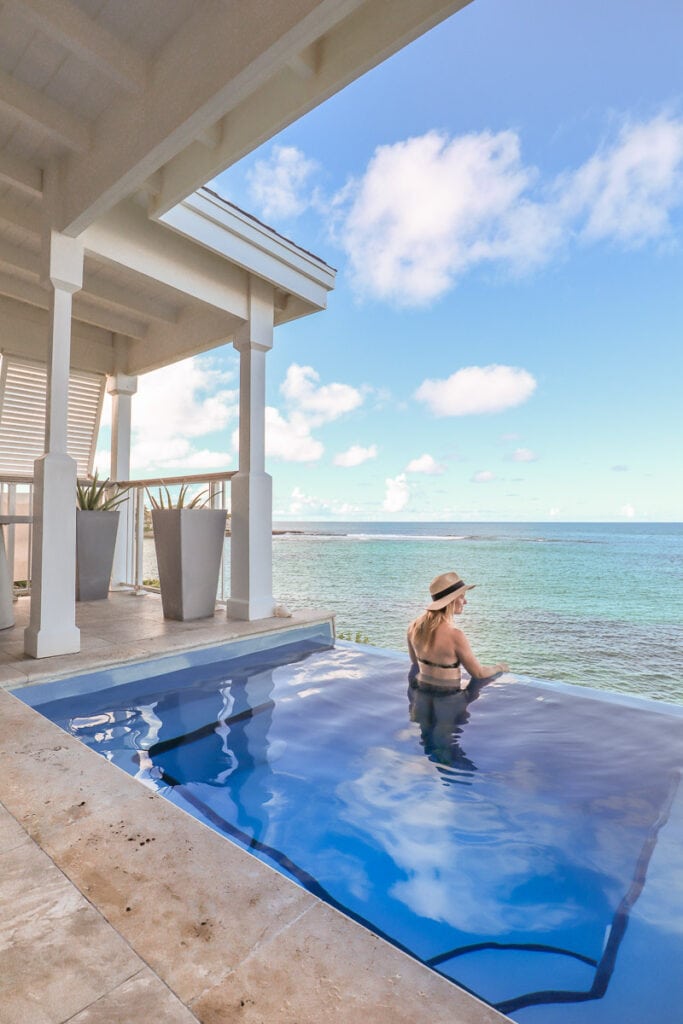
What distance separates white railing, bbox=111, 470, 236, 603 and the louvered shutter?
3.22 ft

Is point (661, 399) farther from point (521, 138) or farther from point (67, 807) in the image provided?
point (67, 807)

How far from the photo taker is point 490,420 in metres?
33.1

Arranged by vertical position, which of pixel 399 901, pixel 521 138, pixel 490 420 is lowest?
pixel 399 901

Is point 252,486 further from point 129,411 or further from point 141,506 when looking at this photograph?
point 129,411

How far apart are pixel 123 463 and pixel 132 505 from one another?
0.46 m

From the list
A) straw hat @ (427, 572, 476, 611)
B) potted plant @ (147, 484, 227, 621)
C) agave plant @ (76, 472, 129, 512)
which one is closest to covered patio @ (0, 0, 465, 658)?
potted plant @ (147, 484, 227, 621)

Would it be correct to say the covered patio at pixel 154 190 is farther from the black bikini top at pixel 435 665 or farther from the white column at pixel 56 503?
the black bikini top at pixel 435 665

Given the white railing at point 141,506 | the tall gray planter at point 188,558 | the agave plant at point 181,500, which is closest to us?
the tall gray planter at point 188,558

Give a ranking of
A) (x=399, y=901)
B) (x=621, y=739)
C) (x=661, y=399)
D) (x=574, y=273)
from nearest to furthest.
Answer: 1. (x=399, y=901)
2. (x=621, y=739)
3. (x=574, y=273)
4. (x=661, y=399)

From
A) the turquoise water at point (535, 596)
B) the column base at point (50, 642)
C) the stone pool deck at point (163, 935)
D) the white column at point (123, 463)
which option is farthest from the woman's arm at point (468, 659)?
the white column at point (123, 463)

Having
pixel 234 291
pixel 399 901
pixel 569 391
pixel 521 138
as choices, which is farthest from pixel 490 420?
pixel 399 901

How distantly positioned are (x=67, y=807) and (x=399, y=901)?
2.86 ft

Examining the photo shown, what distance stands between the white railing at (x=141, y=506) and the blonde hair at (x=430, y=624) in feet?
6.38

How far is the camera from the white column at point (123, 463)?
553cm
